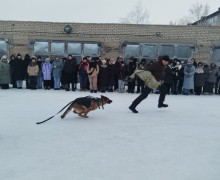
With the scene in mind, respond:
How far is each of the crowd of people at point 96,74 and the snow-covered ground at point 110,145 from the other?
393 cm

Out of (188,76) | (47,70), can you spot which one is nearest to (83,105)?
(47,70)

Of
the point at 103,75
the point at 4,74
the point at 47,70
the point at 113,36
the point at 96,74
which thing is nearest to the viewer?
the point at 96,74

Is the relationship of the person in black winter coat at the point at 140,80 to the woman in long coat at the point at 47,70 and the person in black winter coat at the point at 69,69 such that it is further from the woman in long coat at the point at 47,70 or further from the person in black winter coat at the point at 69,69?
the woman in long coat at the point at 47,70

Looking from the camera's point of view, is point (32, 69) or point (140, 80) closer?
point (140, 80)

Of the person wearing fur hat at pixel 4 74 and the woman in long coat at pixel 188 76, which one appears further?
the person wearing fur hat at pixel 4 74

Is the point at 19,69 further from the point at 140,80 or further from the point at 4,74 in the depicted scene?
the point at 140,80

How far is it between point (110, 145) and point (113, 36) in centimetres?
1258

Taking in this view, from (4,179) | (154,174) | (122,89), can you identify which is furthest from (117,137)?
(122,89)

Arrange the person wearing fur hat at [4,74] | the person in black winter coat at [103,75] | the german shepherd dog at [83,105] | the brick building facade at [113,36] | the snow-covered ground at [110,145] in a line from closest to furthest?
1. the snow-covered ground at [110,145]
2. the german shepherd dog at [83,105]
3. the person in black winter coat at [103,75]
4. the person wearing fur hat at [4,74]
5. the brick building facade at [113,36]

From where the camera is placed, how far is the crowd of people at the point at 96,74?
38.6ft

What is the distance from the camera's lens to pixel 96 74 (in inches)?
455

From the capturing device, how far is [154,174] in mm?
3664

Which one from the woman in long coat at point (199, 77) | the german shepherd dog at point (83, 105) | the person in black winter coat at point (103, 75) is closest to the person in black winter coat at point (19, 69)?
the person in black winter coat at point (103, 75)

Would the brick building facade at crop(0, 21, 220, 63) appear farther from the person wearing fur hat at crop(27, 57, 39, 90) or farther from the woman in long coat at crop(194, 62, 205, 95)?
the person wearing fur hat at crop(27, 57, 39, 90)
